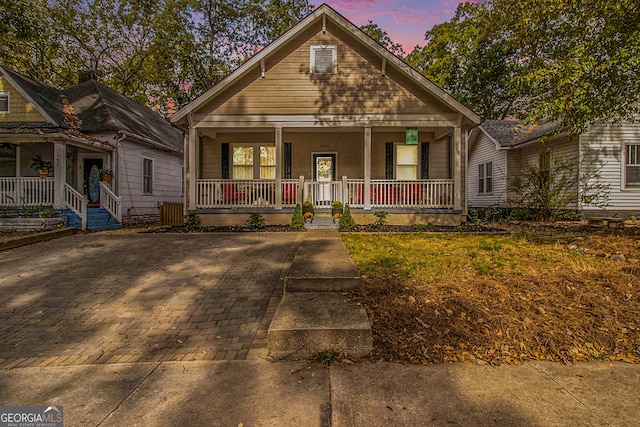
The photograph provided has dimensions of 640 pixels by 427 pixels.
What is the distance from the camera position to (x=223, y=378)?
98.2 inches

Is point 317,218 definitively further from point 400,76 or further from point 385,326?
point 385,326

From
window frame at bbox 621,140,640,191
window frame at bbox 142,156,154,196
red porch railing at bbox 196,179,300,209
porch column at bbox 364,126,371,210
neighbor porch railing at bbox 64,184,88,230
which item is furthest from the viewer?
window frame at bbox 142,156,154,196

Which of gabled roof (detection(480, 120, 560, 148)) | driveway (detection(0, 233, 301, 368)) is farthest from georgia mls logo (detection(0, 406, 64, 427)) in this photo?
gabled roof (detection(480, 120, 560, 148))

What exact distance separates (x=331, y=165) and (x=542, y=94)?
7535 millimetres

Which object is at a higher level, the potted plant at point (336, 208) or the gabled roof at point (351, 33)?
the gabled roof at point (351, 33)

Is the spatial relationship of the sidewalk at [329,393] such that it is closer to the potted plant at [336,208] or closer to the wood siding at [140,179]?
the potted plant at [336,208]

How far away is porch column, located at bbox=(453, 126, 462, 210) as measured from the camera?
38.0 ft

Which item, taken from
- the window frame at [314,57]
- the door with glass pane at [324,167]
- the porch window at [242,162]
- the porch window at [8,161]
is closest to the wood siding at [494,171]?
the door with glass pane at [324,167]

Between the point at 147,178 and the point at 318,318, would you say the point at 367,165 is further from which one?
the point at 147,178

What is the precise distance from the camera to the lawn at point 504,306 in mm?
2773

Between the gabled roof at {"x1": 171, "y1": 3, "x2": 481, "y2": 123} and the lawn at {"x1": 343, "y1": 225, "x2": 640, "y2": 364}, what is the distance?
23.9ft

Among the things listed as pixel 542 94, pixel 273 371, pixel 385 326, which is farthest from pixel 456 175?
pixel 273 371

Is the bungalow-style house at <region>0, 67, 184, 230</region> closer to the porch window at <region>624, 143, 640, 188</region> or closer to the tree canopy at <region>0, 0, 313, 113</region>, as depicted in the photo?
the tree canopy at <region>0, 0, 313, 113</region>

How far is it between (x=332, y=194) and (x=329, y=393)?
9925mm
